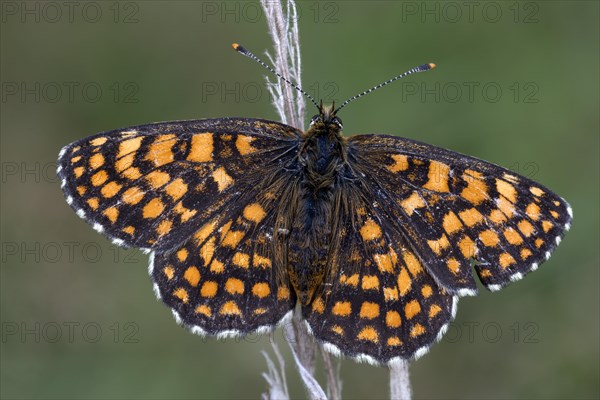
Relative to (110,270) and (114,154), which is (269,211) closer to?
(114,154)

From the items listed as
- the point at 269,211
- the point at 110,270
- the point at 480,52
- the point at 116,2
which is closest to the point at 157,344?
the point at 110,270

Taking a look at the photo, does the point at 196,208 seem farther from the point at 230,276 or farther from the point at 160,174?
the point at 230,276

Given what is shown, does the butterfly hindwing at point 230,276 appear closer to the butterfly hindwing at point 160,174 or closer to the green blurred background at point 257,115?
the butterfly hindwing at point 160,174

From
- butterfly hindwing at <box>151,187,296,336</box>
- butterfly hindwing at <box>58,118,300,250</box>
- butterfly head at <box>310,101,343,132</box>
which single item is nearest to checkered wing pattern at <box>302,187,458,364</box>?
butterfly hindwing at <box>151,187,296,336</box>

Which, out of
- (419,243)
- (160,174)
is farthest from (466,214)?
(160,174)

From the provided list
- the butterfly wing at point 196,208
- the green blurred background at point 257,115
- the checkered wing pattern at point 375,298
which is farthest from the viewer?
the green blurred background at point 257,115

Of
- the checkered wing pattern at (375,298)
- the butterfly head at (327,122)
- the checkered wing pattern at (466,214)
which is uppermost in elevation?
the butterfly head at (327,122)

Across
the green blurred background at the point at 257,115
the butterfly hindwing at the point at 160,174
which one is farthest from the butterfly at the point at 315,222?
the green blurred background at the point at 257,115
